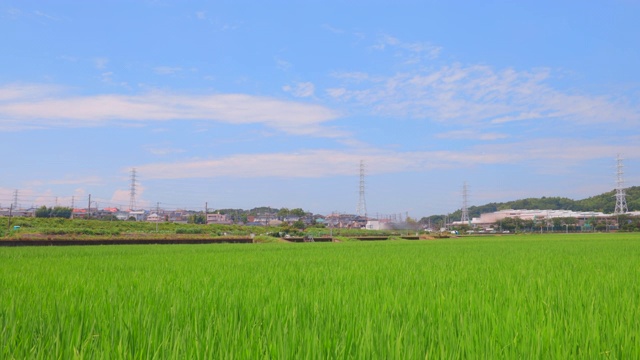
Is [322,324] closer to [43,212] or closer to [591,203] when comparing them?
[43,212]

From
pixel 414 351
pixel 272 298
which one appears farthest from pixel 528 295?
pixel 414 351

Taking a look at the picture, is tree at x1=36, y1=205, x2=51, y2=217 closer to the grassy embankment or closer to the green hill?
the grassy embankment

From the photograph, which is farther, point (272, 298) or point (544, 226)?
point (544, 226)

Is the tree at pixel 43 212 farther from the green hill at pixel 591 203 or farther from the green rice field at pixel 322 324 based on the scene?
the green hill at pixel 591 203

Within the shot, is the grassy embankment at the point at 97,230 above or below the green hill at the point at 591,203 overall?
below

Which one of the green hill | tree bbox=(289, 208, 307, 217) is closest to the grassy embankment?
tree bbox=(289, 208, 307, 217)

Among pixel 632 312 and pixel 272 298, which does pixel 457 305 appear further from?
pixel 272 298

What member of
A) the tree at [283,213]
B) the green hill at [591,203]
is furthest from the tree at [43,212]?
the green hill at [591,203]

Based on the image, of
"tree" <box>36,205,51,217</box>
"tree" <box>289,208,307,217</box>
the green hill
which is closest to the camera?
"tree" <box>36,205,51,217</box>

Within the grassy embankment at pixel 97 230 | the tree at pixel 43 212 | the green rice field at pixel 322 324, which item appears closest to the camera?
the green rice field at pixel 322 324

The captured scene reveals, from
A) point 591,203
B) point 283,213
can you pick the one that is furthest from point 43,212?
point 591,203

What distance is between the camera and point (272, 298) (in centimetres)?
438

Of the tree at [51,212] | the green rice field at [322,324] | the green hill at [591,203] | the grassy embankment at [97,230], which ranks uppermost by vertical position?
the green hill at [591,203]

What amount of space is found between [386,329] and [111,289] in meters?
3.38
